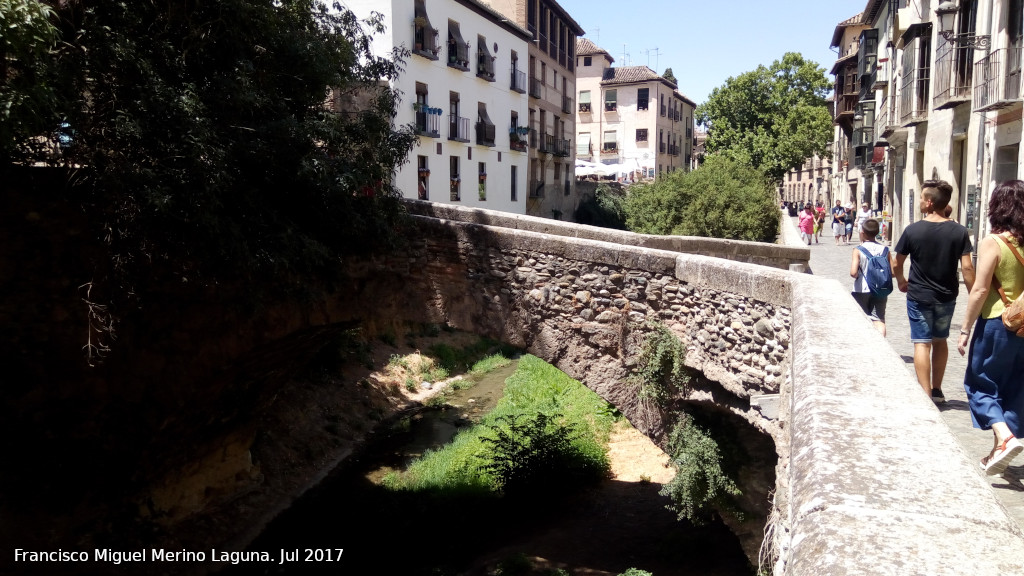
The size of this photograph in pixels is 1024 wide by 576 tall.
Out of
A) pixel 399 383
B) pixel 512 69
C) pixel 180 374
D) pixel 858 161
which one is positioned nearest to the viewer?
pixel 180 374

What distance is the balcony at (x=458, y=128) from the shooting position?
23250 millimetres

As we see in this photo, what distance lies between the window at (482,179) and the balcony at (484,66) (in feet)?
9.38

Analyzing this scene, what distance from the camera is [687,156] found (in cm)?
5725

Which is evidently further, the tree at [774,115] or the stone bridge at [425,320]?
the tree at [774,115]

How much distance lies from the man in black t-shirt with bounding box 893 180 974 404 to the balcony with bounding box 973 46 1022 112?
26.4ft

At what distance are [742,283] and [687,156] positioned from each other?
53.7 m

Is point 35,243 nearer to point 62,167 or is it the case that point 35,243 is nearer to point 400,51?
point 62,167

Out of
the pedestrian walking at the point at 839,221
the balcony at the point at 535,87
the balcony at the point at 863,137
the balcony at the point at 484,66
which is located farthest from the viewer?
the balcony at the point at 863,137

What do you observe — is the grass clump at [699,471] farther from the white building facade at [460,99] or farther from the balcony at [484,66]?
the balcony at [484,66]

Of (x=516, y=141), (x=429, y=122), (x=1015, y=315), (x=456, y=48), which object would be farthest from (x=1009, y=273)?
(x=516, y=141)

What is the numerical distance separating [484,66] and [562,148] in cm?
948


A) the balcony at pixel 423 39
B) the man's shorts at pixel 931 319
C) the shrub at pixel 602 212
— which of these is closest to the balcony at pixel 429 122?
the balcony at pixel 423 39

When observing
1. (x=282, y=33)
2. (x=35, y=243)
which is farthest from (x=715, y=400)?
(x=35, y=243)

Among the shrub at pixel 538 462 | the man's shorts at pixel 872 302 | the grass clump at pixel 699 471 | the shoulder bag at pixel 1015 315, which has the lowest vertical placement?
the shrub at pixel 538 462
